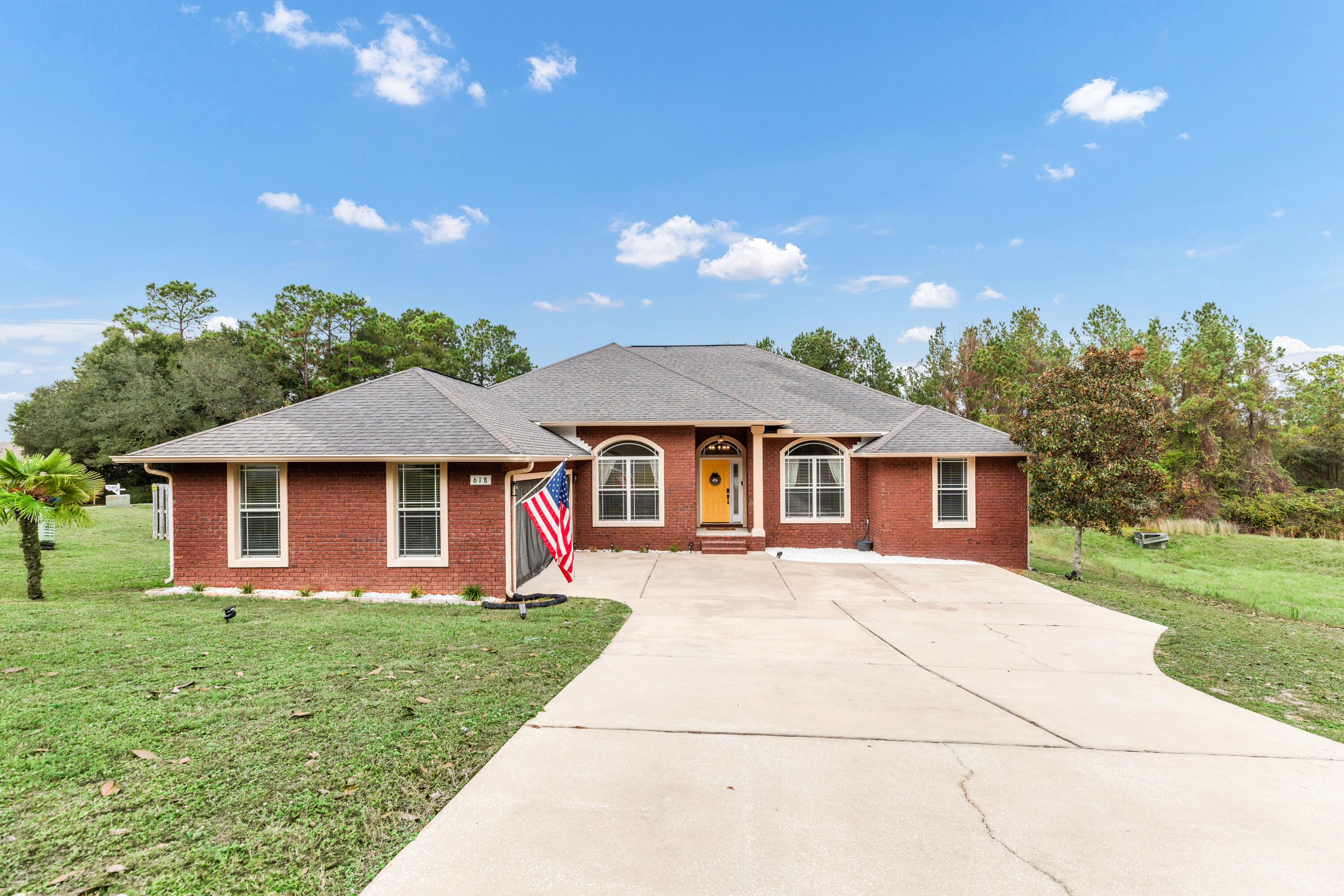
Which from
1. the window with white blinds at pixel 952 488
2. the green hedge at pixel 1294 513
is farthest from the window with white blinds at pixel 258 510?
the green hedge at pixel 1294 513

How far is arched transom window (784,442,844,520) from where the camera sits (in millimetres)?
15500

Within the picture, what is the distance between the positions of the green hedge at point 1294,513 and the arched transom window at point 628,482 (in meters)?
27.8

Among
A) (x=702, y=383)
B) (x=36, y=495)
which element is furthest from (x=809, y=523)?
(x=36, y=495)

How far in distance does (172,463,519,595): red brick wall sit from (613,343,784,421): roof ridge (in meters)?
7.67

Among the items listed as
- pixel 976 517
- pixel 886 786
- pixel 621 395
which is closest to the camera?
pixel 886 786

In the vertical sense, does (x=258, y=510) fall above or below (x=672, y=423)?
below

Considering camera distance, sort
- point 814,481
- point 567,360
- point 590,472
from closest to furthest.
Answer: point 590,472 → point 814,481 → point 567,360

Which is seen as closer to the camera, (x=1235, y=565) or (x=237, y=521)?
(x=237, y=521)

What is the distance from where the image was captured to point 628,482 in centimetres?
1477

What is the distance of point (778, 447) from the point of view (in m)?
15.6

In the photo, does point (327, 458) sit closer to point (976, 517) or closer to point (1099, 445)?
point (976, 517)

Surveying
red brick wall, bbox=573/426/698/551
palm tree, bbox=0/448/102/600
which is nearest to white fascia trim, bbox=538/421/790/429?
red brick wall, bbox=573/426/698/551

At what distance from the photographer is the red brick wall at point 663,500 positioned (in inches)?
571

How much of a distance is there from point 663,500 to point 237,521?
879 cm
